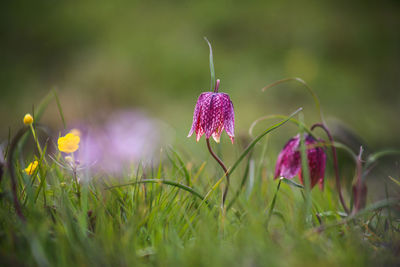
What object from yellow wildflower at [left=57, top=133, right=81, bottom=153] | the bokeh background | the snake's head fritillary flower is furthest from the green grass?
the bokeh background

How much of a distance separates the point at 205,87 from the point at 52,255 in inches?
135

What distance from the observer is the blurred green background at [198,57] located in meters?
3.77

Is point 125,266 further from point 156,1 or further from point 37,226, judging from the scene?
point 156,1

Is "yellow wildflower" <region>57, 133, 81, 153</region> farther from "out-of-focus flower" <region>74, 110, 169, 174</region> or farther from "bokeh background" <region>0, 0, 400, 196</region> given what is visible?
"bokeh background" <region>0, 0, 400, 196</region>

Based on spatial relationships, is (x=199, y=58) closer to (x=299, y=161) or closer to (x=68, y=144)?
(x=299, y=161)

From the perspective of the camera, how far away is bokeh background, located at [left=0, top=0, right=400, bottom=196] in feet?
12.3

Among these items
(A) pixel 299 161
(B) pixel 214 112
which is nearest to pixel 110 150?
(B) pixel 214 112

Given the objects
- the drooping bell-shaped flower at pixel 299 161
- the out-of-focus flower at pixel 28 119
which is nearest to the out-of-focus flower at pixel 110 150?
the out-of-focus flower at pixel 28 119

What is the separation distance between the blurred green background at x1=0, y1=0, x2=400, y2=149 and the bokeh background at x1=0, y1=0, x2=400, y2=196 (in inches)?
0.6

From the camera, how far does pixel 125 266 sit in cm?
71

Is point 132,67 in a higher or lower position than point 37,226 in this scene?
higher

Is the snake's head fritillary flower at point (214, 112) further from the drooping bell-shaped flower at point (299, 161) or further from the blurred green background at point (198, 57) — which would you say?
the blurred green background at point (198, 57)

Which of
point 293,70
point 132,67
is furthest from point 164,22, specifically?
point 293,70

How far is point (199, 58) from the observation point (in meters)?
4.36
